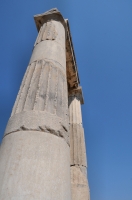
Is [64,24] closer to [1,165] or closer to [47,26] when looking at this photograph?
[47,26]

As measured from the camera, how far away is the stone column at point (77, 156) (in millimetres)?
8864

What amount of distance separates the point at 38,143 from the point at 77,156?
711 cm

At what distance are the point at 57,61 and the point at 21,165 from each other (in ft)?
15.0

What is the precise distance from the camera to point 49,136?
4.00 meters

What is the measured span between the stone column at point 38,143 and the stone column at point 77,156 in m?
5.75

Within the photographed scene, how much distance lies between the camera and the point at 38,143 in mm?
3754

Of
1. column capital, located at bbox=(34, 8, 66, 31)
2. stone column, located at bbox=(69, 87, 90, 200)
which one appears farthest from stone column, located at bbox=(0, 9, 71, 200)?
stone column, located at bbox=(69, 87, 90, 200)

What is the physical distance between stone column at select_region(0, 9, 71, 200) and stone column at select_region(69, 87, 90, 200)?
18.9ft

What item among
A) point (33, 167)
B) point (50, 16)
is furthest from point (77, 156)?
point (50, 16)

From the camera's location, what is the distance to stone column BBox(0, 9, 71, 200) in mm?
3131

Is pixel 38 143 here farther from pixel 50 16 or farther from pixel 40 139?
pixel 50 16

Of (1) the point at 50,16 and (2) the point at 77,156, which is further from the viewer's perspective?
(1) the point at 50,16

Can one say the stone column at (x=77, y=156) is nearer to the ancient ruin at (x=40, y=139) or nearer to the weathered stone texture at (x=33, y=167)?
the ancient ruin at (x=40, y=139)

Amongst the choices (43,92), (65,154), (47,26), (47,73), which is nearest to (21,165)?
(65,154)
